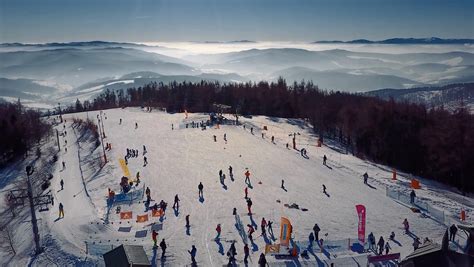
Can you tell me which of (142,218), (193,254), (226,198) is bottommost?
(193,254)

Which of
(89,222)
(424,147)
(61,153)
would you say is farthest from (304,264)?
(61,153)

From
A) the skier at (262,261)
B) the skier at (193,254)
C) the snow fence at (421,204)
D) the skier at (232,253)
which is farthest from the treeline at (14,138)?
the snow fence at (421,204)

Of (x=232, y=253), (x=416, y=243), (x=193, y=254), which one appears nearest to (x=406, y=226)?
(x=416, y=243)

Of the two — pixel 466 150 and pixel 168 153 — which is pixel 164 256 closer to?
pixel 168 153

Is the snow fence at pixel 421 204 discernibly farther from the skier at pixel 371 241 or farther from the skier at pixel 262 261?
the skier at pixel 262 261

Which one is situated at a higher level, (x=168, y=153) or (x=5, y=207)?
(x=168, y=153)

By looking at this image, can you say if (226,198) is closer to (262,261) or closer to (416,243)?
(262,261)
